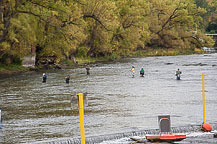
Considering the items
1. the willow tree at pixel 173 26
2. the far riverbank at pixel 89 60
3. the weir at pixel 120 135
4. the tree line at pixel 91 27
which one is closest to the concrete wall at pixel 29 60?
the tree line at pixel 91 27

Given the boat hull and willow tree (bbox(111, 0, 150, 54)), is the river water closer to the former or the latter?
the boat hull

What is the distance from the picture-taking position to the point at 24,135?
58.5 ft

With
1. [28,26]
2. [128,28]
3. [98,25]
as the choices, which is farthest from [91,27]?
[28,26]

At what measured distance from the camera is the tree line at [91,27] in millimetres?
49688

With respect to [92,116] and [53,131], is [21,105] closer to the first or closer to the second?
[92,116]

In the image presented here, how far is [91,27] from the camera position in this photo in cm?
7500

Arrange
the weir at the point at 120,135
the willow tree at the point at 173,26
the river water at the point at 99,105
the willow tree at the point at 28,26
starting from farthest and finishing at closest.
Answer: the willow tree at the point at 173,26 < the willow tree at the point at 28,26 < the river water at the point at 99,105 < the weir at the point at 120,135

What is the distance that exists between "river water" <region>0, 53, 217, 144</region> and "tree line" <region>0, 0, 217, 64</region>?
28.6ft

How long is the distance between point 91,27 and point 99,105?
50057mm

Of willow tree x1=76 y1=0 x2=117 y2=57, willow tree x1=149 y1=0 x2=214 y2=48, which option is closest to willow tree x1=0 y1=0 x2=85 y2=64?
willow tree x1=76 y1=0 x2=117 y2=57

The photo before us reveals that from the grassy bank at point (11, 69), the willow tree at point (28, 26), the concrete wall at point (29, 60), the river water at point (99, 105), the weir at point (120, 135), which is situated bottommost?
the weir at point (120, 135)

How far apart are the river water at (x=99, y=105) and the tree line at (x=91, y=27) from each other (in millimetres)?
8720

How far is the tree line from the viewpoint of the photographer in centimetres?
4969

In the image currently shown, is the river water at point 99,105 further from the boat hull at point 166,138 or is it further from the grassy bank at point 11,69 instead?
the grassy bank at point 11,69
